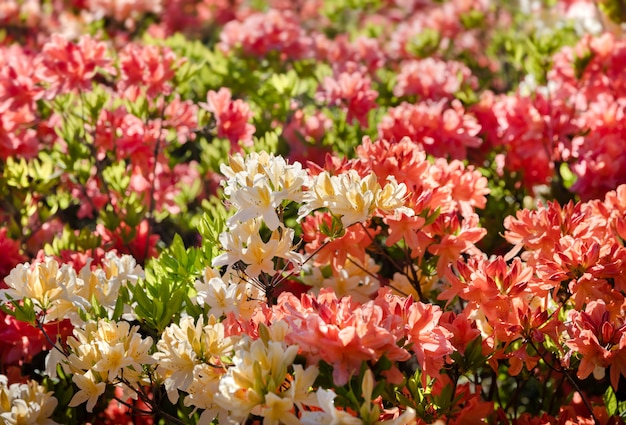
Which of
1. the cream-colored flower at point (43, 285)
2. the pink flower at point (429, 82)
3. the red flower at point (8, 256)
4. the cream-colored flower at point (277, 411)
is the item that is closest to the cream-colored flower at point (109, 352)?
the cream-colored flower at point (43, 285)

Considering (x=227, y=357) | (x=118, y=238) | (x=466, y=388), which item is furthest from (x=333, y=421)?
(x=118, y=238)

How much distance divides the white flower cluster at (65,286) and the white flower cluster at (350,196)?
1.67 ft

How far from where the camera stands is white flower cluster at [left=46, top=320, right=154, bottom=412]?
57.2 inches

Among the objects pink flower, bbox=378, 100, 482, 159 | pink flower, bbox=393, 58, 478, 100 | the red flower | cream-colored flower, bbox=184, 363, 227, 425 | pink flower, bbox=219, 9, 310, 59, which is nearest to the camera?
cream-colored flower, bbox=184, 363, 227, 425

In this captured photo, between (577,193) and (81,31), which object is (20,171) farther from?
(81,31)

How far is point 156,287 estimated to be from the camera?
1.67 m

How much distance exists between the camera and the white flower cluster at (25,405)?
1.54m

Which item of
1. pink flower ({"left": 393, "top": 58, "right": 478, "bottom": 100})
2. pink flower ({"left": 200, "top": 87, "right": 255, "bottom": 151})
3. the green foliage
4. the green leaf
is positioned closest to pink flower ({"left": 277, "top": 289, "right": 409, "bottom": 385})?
the green leaf

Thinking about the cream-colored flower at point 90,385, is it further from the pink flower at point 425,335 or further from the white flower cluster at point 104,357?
the pink flower at point 425,335

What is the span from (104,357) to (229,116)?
109cm

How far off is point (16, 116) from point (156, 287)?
1.17 meters

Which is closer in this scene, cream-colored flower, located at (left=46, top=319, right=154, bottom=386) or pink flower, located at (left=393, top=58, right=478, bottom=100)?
cream-colored flower, located at (left=46, top=319, right=154, bottom=386)

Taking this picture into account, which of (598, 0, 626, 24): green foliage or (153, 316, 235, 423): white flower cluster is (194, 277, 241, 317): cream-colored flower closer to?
(153, 316, 235, 423): white flower cluster

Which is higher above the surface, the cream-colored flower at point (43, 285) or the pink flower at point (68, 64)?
the pink flower at point (68, 64)
